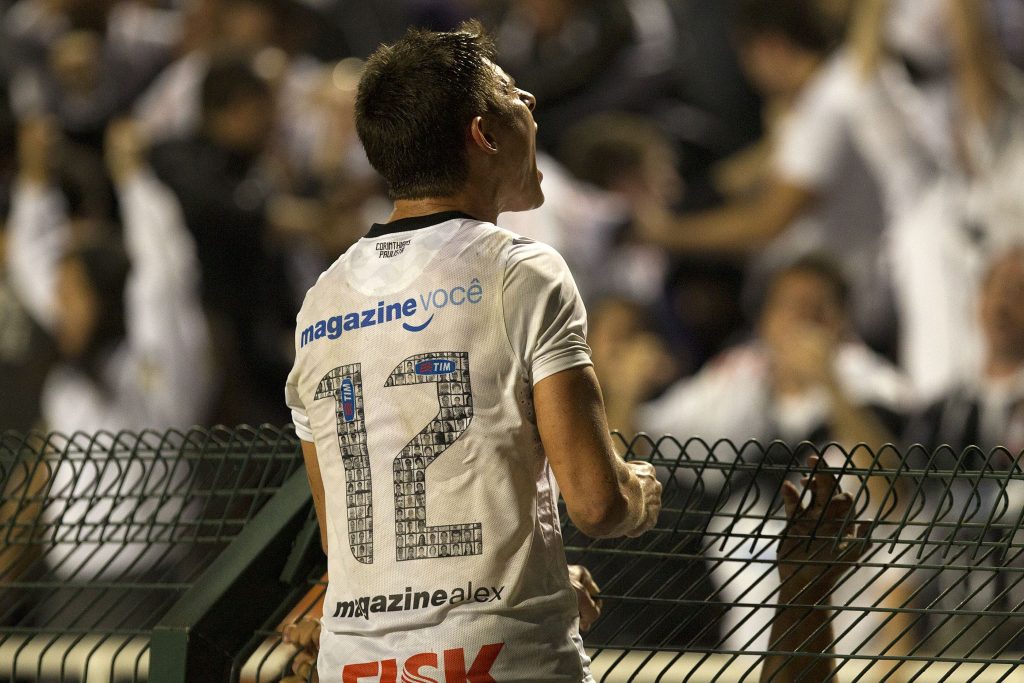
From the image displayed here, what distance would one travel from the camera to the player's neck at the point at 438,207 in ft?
4.50

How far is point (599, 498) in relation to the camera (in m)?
1.25

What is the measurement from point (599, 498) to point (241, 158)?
219 inches

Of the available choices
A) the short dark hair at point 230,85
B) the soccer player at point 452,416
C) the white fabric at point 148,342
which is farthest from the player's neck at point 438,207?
the short dark hair at point 230,85

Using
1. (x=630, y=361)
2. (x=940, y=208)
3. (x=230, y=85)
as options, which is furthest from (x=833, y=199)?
(x=230, y=85)

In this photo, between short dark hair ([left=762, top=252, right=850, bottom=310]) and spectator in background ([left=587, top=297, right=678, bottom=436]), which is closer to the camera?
short dark hair ([left=762, top=252, right=850, bottom=310])

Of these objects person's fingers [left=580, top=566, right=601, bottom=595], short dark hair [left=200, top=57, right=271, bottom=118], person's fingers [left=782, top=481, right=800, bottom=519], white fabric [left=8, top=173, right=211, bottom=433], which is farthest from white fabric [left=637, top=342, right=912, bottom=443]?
person's fingers [left=580, top=566, right=601, bottom=595]

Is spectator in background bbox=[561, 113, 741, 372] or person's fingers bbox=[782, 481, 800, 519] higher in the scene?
person's fingers bbox=[782, 481, 800, 519]

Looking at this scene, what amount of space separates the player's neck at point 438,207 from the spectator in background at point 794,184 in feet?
13.7

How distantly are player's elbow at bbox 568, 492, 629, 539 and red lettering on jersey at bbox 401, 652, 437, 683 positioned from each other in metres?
0.21

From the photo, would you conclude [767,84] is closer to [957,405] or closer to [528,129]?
[957,405]

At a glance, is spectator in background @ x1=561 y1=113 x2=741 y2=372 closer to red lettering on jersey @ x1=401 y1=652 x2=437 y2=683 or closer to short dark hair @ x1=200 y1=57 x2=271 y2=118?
short dark hair @ x1=200 y1=57 x2=271 y2=118

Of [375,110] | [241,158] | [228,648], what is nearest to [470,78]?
[375,110]

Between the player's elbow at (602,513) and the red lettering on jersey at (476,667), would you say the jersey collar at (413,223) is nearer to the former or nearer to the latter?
the player's elbow at (602,513)

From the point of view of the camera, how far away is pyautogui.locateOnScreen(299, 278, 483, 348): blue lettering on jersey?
1.30 metres
